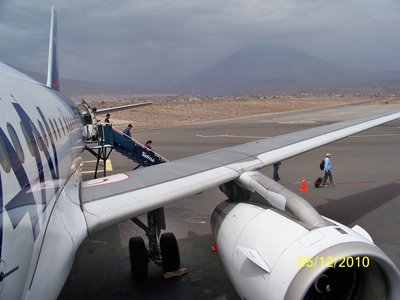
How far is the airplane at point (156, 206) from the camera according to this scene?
3758 millimetres

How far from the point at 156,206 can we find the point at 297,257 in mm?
2346

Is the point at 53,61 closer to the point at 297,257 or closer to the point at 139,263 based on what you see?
the point at 139,263

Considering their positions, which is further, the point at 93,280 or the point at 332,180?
the point at 332,180

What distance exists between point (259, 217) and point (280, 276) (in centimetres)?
118

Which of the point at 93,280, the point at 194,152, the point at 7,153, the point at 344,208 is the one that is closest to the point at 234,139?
the point at 194,152

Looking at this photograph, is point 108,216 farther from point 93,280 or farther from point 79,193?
point 93,280

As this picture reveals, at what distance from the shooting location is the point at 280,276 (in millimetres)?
4691

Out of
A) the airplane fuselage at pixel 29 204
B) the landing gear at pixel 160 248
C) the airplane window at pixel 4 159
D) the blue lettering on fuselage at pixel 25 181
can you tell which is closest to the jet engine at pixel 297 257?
the airplane fuselage at pixel 29 204

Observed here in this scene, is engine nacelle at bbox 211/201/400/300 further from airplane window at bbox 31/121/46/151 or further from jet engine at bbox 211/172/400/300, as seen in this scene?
airplane window at bbox 31/121/46/151

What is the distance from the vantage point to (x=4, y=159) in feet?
11.7

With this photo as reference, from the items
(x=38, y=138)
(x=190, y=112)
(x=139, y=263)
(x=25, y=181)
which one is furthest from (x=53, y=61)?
(x=190, y=112)

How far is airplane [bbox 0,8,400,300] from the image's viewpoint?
376 centimetres

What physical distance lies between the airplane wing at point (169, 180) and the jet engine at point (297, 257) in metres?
1.05

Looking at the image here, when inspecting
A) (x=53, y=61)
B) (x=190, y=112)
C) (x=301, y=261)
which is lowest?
(x=190, y=112)
